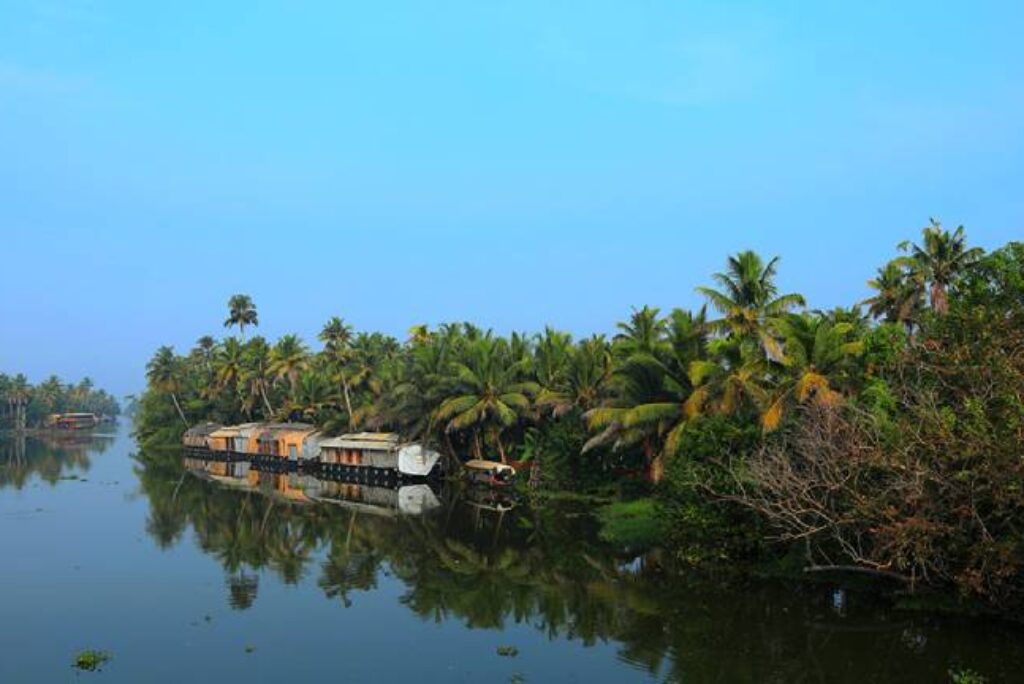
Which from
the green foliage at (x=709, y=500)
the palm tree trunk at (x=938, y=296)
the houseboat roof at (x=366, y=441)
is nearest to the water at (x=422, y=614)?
the green foliage at (x=709, y=500)

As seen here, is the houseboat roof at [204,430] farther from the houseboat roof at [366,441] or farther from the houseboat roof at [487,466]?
the houseboat roof at [487,466]

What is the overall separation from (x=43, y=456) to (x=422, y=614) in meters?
74.7

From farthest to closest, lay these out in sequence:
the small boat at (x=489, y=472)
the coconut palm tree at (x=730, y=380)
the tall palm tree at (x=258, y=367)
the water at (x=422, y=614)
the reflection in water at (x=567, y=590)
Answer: the tall palm tree at (x=258, y=367), the small boat at (x=489, y=472), the coconut palm tree at (x=730, y=380), the reflection in water at (x=567, y=590), the water at (x=422, y=614)

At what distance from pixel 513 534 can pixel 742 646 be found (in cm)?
1740

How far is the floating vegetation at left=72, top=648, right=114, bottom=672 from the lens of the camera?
17812 mm

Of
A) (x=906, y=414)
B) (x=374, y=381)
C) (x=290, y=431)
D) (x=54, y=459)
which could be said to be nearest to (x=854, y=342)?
(x=906, y=414)

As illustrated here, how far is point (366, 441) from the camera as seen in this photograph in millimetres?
59312

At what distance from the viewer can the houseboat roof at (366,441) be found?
188 feet

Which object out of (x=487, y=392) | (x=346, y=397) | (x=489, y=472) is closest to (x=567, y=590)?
(x=487, y=392)

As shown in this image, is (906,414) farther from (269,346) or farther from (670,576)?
(269,346)

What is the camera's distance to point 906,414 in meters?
20.3

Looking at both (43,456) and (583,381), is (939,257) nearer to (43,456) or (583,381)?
(583,381)

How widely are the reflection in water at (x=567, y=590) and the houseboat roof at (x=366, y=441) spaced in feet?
35.5

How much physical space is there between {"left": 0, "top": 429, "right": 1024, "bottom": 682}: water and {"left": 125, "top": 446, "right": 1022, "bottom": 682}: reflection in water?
0.25 feet
